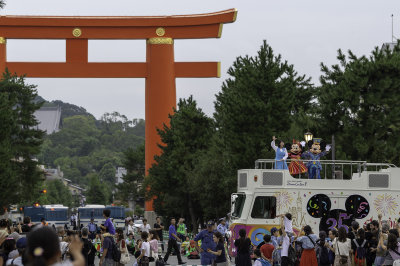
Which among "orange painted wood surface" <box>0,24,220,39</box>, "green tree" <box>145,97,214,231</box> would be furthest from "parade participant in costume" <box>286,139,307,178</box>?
"orange painted wood surface" <box>0,24,220,39</box>

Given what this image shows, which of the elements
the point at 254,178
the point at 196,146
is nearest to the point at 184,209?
the point at 196,146

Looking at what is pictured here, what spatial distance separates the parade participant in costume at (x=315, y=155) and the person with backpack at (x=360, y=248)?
8.91 meters

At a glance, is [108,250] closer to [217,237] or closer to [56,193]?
[217,237]

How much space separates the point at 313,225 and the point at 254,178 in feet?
6.98

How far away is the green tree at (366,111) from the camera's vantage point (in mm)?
34688

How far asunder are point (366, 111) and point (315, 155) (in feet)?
30.0

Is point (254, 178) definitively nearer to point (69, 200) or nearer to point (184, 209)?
point (184, 209)

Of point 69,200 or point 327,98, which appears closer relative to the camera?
point 327,98

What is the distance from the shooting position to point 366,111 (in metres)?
35.2

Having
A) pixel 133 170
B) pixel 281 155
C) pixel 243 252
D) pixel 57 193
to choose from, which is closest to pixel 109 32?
pixel 281 155

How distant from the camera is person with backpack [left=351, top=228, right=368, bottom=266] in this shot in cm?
1694

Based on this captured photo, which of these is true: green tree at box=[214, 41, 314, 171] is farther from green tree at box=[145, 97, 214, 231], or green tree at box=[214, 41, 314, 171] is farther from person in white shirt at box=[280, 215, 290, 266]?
person in white shirt at box=[280, 215, 290, 266]

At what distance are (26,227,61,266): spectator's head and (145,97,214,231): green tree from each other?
138 ft

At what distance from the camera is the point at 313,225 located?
2438 centimetres
